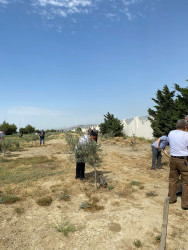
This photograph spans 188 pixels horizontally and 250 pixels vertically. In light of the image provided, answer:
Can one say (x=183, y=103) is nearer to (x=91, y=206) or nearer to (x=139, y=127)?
(x=139, y=127)

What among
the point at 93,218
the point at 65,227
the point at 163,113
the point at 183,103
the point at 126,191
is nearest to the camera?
the point at 65,227

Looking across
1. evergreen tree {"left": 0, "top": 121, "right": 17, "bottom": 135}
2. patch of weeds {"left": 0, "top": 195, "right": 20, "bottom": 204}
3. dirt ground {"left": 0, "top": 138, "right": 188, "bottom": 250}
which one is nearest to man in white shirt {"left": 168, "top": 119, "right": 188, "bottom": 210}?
dirt ground {"left": 0, "top": 138, "right": 188, "bottom": 250}

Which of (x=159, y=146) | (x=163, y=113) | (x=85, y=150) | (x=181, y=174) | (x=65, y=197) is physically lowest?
(x=65, y=197)

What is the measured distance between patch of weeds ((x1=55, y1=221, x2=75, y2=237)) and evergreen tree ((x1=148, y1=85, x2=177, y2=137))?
17.1m

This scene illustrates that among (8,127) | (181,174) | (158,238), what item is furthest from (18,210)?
(8,127)

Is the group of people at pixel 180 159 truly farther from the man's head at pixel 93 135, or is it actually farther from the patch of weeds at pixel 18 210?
the patch of weeds at pixel 18 210

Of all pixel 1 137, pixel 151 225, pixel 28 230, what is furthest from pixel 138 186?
pixel 1 137

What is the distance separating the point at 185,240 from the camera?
9.98 ft

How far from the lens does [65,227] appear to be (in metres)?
3.45

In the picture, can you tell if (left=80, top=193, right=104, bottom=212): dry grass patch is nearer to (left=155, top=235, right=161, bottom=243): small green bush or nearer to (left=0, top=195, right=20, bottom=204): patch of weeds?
(left=155, top=235, right=161, bottom=243): small green bush

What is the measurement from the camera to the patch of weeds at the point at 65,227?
3269 mm

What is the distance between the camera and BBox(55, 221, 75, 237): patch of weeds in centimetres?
327

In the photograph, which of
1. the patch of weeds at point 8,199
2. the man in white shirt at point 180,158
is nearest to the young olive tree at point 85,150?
the patch of weeds at point 8,199

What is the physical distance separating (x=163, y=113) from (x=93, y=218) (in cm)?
1784
